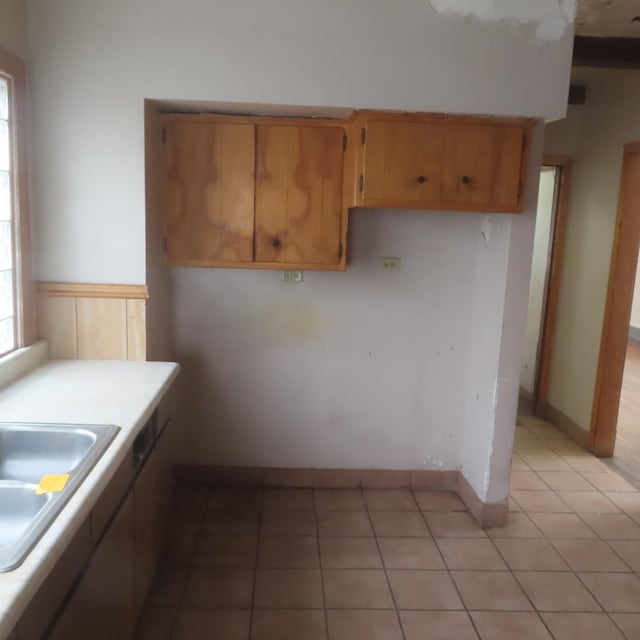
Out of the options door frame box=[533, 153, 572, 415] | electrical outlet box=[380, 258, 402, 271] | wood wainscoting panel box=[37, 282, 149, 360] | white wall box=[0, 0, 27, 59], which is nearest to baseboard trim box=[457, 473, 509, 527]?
electrical outlet box=[380, 258, 402, 271]

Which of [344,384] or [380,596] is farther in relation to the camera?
[344,384]

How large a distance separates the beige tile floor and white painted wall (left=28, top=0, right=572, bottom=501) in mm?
263

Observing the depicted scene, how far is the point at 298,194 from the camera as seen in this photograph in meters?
2.73

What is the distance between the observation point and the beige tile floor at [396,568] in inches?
87.7

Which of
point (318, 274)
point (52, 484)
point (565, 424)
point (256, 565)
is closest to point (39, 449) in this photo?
point (52, 484)

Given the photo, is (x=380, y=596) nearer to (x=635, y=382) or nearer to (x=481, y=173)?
(x=481, y=173)

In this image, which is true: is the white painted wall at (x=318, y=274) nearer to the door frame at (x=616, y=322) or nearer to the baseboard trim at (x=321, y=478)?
the baseboard trim at (x=321, y=478)

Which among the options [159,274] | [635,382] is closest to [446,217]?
[159,274]

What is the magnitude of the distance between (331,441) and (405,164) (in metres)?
1.53

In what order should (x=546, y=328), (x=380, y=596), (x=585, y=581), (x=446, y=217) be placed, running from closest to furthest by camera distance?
(x=380, y=596) → (x=585, y=581) → (x=446, y=217) → (x=546, y=328)

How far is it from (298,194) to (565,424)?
Answer: 281 centimetres

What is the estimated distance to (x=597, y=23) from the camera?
10.0 ft

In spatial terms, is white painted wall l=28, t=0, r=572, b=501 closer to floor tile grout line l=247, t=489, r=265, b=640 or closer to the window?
the window

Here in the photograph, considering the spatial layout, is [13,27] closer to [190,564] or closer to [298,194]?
[298,194]
